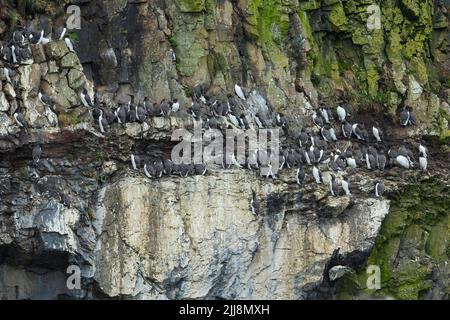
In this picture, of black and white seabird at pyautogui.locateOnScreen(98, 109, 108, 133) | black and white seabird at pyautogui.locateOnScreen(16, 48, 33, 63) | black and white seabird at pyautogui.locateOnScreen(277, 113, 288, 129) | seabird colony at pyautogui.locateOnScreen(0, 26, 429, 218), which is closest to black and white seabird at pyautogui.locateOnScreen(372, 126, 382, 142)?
seabird colony at pyautogui.locateOnScreen(0, 26, 429, 218)

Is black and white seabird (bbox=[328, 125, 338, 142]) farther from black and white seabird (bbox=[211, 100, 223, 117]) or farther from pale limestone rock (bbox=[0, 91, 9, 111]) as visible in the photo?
pale limestone rock (bbox=[0, 91, 9, 111])

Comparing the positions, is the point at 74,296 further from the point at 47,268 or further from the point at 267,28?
the point at 267,28

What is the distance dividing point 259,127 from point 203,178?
99.4 inches

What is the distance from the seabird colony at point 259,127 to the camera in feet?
124

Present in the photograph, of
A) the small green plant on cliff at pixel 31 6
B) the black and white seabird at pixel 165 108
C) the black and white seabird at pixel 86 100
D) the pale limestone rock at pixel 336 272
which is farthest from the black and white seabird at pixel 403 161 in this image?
the small green plant on cliff at pixel 31 6

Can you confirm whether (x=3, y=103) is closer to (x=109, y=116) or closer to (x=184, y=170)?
(x=109, y=116)

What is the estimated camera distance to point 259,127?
39.6 metres

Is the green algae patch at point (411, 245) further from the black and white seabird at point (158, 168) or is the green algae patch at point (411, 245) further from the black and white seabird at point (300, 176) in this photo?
the black and white seabird at point (158, 168)

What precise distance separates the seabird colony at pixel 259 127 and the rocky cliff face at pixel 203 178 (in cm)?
21

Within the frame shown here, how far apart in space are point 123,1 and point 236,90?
3527 mm

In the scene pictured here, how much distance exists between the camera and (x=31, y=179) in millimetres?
37312

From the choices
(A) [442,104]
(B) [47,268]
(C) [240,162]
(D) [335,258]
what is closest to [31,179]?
(B) [47,268]

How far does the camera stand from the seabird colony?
124 feet

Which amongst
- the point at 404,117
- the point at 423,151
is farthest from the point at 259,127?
the point at 423,151
